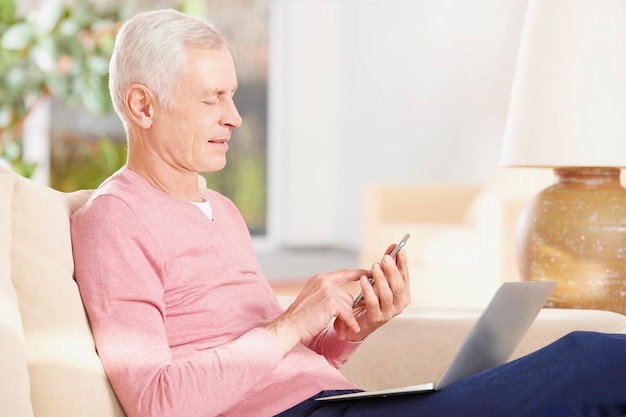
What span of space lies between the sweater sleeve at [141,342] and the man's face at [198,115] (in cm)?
18

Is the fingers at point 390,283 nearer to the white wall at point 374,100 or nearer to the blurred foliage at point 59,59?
the blurred foliage at point 59,59

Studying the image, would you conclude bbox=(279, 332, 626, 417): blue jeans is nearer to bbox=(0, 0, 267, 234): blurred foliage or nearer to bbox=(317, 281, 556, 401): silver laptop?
bbox=(317, 281, 556, 401): silver laptop

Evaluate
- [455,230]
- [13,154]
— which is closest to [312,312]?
[455,230]

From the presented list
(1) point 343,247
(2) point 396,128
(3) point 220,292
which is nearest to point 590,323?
(3) point 220,292

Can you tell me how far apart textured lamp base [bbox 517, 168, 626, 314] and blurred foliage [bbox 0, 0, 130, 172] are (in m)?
2.56

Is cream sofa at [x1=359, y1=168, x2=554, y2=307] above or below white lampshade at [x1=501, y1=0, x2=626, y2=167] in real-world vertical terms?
below

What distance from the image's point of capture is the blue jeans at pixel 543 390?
1322mm

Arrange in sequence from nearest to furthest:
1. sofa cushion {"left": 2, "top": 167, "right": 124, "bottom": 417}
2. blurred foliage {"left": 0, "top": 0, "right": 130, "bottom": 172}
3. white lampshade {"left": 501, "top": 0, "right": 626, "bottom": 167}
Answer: sofa cushion {"left": 2, "top": 167, "right": 124, "bottom": 417} → white lampshade {"left": 501, "top": 0, "right": 626, "bottom": 167} → blurred foliage {"left": 0, "top": 0, "right": 130, "bottom": 172}

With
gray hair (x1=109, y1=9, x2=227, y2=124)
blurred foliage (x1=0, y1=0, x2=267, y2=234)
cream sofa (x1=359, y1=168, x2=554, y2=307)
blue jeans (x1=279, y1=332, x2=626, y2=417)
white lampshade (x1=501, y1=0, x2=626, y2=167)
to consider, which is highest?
gray hair (x1=109, y1=9, x2=227, y2=124)

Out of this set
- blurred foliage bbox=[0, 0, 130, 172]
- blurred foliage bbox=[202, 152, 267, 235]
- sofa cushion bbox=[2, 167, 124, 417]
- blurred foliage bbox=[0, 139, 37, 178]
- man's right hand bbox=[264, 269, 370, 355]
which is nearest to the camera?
sofa cushion bbox=[2, 167, 124, 417]

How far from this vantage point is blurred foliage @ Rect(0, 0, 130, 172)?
4.35 meters

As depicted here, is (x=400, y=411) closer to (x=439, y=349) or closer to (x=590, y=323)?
(x=439, y=349)

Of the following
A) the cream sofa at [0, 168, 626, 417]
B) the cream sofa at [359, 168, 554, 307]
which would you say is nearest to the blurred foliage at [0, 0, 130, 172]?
the cream sofa at [359, 168, 554, 307]

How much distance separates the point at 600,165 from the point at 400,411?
3.68 ft
